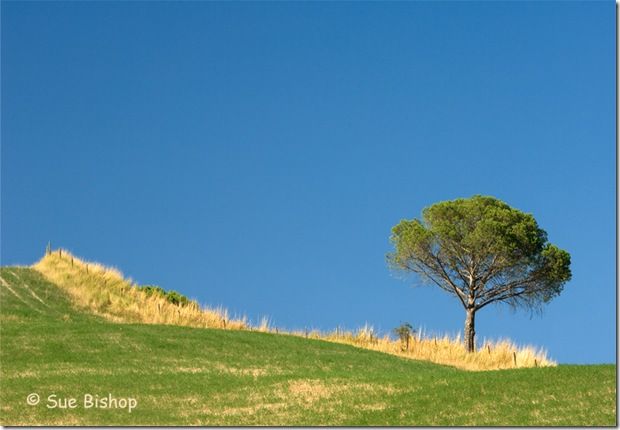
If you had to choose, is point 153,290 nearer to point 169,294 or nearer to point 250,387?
point 169,294

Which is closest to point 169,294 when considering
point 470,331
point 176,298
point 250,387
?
point 176,298

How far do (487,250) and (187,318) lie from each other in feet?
→ 48.6

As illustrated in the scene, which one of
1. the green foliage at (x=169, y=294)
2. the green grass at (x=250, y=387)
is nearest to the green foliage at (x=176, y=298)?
the green foliage at (x=169, y=294)

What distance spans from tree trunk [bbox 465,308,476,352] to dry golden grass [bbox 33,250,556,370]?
485 mm

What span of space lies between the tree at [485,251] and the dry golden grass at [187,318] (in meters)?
3.72

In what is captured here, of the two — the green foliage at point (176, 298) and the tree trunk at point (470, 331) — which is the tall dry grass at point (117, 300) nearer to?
the green foliage at point (176, 298)

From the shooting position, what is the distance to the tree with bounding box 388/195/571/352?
44.7 m

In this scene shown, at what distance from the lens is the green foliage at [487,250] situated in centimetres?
4469

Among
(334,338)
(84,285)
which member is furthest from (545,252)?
(84,285)

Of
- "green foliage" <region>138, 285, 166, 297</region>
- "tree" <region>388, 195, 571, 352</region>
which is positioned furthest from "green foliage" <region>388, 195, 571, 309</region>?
"green foliage" <region>138, 285, 166, 297</region>

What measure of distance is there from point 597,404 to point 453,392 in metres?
3.16

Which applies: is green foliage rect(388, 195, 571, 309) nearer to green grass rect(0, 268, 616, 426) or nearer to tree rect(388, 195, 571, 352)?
tree rect(388, 195, 571, 352)

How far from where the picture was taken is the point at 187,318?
42312 mm

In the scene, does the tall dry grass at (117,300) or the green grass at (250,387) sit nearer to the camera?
the green grass at (250,387)
